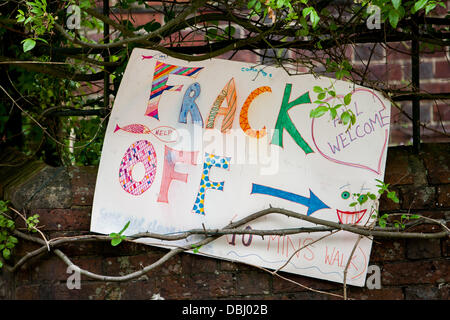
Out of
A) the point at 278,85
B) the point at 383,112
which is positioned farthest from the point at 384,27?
the point at 278,85

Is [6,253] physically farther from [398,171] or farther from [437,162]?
[437,162]

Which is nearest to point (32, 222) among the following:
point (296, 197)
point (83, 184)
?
point (83, 184)

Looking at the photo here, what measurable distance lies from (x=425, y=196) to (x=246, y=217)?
610mm

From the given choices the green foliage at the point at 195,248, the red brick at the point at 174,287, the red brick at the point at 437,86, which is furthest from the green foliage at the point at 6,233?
the red brick at the point at 437,86

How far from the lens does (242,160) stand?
6.19 feet

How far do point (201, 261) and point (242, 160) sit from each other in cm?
37

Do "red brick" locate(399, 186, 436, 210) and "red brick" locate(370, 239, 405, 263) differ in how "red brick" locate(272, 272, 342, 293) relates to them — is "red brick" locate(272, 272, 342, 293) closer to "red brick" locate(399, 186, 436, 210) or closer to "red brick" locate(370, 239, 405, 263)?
"red brick" locate(370, 239, 405, 263)

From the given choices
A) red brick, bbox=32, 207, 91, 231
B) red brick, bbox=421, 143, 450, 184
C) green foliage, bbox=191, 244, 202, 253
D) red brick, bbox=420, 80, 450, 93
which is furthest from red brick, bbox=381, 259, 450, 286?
red brick, bbox=420, 80, 450, 93

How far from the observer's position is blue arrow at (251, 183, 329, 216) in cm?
185

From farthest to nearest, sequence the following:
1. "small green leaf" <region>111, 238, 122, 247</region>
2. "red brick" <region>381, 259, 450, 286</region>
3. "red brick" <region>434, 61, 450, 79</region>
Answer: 1. "red brick" <region>434, 61, 450, 79</region>
2. "red brick" <region>381, 259, 450, 286</region>
3. "small green leaf" <region>111, 238, 122, 247</region>

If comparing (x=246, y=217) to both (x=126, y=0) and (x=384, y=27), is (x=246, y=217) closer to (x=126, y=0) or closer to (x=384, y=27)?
(x=384, y=27)

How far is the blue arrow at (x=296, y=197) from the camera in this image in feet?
6.06

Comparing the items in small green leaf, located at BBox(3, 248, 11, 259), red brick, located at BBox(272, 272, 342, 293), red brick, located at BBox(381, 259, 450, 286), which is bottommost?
red brick, located at BBox(272, 272, 342, 293)

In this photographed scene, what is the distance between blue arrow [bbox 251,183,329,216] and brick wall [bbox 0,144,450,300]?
227 mm
